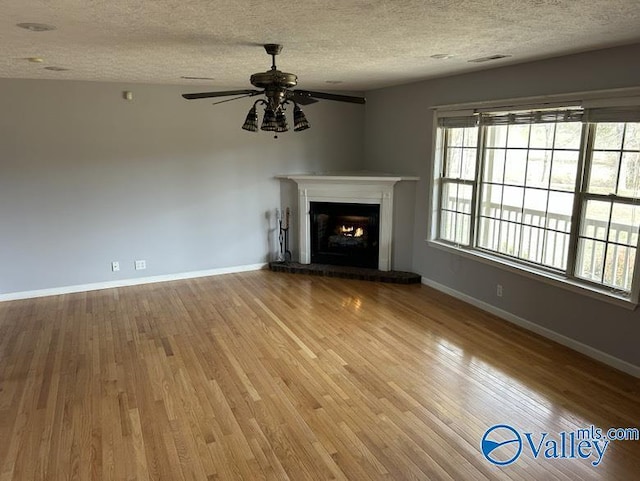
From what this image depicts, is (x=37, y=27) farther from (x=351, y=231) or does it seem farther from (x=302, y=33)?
(x=351, y=231)

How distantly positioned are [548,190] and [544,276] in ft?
2.61

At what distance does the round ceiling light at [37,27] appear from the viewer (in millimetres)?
2555

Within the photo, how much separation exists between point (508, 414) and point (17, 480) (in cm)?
294

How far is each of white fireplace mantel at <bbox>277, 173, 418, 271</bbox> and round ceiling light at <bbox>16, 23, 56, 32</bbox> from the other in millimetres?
3738

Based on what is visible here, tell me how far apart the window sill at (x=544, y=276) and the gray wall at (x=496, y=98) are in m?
0.05

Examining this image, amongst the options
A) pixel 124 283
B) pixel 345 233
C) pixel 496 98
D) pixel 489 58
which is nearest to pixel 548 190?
pixel 496 98

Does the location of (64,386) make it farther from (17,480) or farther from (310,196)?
(310,196)

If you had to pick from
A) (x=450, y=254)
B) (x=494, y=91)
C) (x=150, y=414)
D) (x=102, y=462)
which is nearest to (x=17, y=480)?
(x=102, y=462)

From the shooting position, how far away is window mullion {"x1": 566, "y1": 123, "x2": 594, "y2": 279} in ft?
12.1

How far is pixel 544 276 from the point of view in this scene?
4.10m

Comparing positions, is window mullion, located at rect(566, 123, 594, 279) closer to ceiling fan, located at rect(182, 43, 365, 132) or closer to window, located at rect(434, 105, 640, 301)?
window, located at rect(434, 105, 640, 301)

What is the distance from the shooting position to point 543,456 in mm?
2592

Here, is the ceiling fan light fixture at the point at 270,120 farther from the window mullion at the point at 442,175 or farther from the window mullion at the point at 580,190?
the window mullion at the point at 442,175

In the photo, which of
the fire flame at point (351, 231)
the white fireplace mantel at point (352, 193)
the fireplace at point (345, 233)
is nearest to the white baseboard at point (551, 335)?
the white fireplace mantel at point (352, 193)
